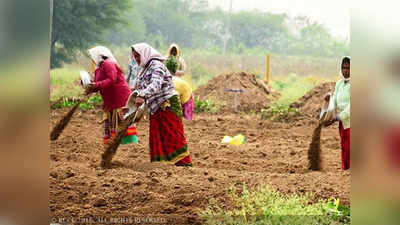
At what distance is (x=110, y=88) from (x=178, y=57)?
3.27ft

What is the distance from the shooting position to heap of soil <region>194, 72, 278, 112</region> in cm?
885

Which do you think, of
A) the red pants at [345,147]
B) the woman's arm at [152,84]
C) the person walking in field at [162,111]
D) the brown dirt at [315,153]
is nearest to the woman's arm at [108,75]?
the person walking in field at [162,111]

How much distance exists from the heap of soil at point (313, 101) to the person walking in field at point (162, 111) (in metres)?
2.14

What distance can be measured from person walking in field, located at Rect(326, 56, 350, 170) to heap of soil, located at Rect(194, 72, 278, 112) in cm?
201

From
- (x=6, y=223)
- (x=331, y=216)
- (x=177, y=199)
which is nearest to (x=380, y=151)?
(x=331, y=216)

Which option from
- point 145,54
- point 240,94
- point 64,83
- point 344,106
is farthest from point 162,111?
point 240,94

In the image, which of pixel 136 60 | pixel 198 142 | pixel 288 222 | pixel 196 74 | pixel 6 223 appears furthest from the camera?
pixel 196 74

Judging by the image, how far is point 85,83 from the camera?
7.23 m

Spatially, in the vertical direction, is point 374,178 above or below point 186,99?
below

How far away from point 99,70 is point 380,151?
3496 mm

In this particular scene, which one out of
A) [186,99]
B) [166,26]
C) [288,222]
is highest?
[166,26]

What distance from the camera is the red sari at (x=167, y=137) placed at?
23.1 ft

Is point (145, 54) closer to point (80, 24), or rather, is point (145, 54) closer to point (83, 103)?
point (80, 24)

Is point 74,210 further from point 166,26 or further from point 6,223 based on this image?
point 166,26
